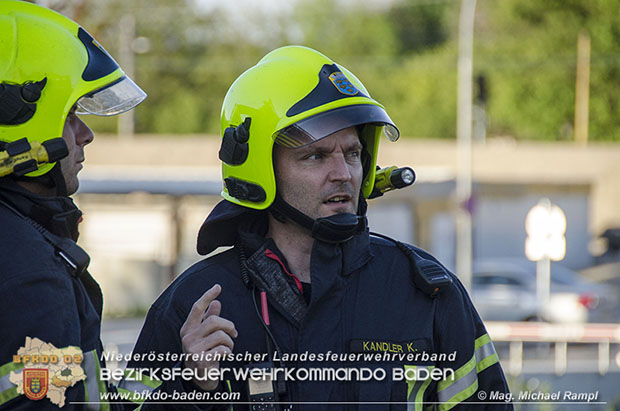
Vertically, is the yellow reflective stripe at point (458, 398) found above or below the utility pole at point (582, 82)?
below

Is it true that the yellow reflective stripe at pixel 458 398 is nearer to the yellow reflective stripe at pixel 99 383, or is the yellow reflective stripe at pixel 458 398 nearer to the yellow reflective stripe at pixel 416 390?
the yellow reflective stripe at pixel 416 390

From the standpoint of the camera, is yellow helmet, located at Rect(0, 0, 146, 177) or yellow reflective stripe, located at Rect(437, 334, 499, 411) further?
yellow reflective stripe, located at Rect(437, 334, 499, 411)

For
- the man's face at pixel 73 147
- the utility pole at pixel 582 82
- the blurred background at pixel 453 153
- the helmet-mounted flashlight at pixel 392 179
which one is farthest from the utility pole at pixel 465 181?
the man's face at pixel 73 147

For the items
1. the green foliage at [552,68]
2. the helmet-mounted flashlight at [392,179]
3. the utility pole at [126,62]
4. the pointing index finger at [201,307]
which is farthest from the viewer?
the green foliage at [552,68]

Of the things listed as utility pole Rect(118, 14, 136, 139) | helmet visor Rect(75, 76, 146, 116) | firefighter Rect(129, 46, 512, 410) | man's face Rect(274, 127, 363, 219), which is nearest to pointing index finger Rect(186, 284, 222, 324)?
firefighter Rect(129, 46, 512, 410)

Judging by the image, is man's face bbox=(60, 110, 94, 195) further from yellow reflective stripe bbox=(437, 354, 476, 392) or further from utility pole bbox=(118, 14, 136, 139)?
utility pole bbox=(118, 14, 136, 139)

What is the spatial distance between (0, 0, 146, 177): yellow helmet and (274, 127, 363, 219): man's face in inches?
27.2

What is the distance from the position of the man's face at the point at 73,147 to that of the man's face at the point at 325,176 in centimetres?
71

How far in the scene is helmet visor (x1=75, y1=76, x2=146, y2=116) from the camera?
9.54 feet

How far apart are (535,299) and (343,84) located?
15.6m

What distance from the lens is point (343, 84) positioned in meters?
3.10

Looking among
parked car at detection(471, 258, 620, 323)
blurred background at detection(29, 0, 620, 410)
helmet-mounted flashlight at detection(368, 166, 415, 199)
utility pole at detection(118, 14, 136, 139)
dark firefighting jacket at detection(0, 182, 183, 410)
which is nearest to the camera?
dark firefighting jacket at detection(0, 182, 183, 410)

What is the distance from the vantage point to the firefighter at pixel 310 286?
2.70 metres

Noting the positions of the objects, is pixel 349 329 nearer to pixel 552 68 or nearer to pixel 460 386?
pixel 460 386
